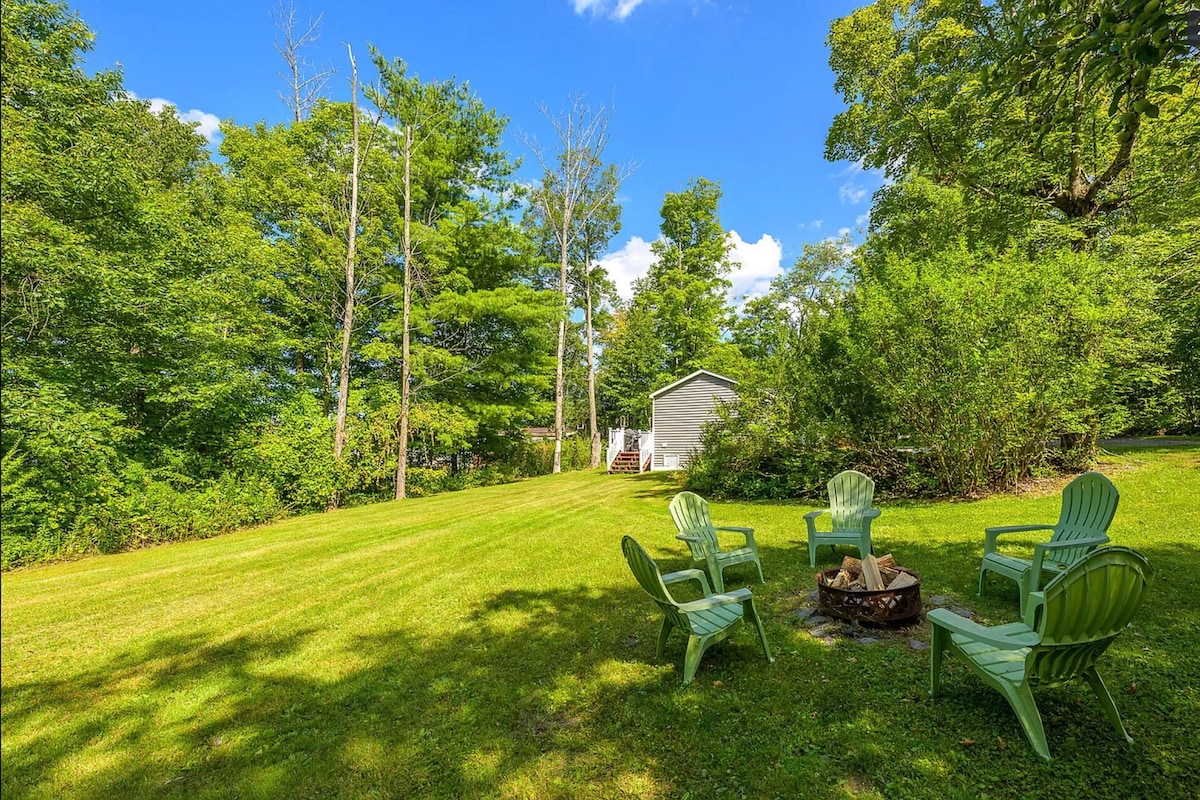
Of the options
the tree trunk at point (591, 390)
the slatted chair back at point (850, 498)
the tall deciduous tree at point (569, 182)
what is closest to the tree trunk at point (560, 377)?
the tall deciduous tree at point (569, 182)

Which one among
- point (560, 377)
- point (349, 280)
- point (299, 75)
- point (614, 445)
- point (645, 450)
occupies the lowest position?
point (645, 450)

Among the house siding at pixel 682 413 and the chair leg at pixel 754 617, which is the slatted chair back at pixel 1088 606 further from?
the house siding at pixel 682 413

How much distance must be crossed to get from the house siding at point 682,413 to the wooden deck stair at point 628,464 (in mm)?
515

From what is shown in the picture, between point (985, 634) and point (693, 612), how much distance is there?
164 cm

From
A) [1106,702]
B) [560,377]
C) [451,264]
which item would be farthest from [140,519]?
[560,377]

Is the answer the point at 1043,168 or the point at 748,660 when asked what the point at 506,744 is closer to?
the point at 748,660

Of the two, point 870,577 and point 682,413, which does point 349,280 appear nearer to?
point 682,413

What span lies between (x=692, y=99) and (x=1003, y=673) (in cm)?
1204

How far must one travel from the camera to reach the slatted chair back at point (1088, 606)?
83.9 inches

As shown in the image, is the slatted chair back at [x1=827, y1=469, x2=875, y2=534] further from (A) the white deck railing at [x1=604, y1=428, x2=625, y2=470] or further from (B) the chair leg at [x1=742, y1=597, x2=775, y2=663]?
(A) the white deck railing at [x1=604, y1=428, x2=625, y2=470]

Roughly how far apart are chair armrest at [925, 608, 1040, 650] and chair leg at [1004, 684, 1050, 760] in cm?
21

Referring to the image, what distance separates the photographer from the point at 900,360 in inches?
298

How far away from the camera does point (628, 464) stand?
794 inches

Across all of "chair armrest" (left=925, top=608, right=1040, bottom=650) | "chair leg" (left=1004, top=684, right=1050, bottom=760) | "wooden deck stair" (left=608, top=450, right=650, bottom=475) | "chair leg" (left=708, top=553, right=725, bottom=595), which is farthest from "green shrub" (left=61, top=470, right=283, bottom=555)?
"wooden deck stair" (left=608, top=450, right=650, bottom=475)
